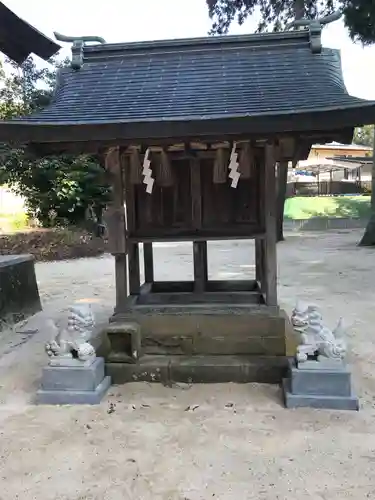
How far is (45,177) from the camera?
46.0 ft

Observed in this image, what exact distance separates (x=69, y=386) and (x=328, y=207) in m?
18.1

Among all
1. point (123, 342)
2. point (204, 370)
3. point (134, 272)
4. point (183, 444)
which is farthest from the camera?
point (134, 272)

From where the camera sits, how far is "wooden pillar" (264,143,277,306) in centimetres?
404

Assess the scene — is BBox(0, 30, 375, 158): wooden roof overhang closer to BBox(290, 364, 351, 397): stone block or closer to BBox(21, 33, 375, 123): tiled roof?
BBox(21, 33, 375, 123): tiled roof

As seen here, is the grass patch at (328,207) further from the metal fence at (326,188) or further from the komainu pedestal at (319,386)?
the komainu pedestal at (319,386)

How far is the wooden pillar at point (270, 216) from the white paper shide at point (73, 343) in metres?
1.57

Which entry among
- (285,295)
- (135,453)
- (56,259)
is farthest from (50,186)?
(135,453)

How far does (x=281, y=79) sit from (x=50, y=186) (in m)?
11.1

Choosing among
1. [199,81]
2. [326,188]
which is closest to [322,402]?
[199,81]

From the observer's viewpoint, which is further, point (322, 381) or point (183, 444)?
point (322, 381)

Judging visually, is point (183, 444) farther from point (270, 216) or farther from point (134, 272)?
point (134, 272)

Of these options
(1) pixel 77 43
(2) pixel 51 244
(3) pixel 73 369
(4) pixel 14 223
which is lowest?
(3) pixel 73 369

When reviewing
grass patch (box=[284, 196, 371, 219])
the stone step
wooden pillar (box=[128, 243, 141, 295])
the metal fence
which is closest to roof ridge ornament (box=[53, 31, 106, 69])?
wooden pillar (box=[128, 243, 141, 295])

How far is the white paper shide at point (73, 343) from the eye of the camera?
366cm
